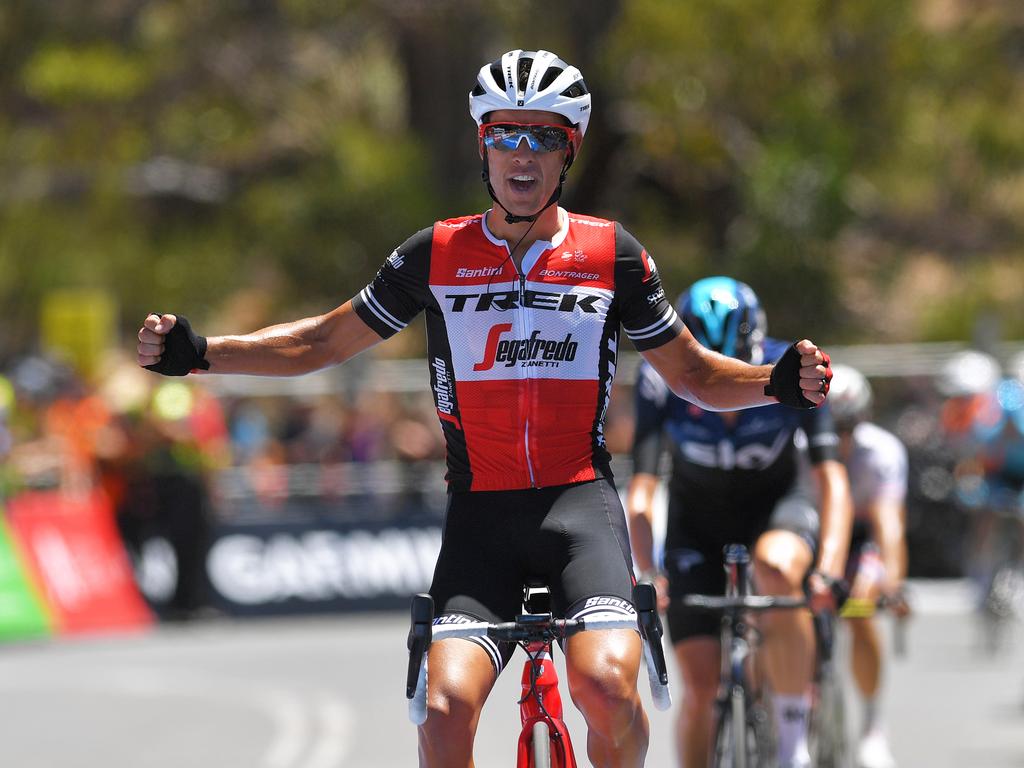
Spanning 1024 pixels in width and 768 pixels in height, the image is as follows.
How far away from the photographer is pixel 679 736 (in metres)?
7.92

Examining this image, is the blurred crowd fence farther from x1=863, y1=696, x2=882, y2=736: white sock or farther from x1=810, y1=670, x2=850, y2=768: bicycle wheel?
x1=810, y1=670, x2=850, y2=768: bicycle wheel

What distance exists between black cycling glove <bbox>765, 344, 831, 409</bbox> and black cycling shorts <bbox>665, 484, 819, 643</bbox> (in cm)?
234

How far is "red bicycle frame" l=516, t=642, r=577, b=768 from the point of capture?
18.4 feet

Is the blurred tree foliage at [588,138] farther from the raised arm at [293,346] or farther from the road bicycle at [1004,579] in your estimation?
the raised arm at [293,346]

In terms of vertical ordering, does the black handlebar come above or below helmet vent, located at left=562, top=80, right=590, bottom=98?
below

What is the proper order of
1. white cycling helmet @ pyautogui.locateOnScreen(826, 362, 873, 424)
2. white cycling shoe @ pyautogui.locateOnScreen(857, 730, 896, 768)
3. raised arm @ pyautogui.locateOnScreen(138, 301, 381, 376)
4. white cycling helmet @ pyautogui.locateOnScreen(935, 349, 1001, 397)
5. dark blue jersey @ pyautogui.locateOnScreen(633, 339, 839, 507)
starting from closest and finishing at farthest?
raised arm @ pyautogui.locateOnScreen(138, 301, 381, 376) < dark blue jersey @ pyautogui.locateOnScreen(633, 339, 839, 507) < white cycling helmet @ pyautogui.locateOnScreen(826, 362, 873, 424) < white cycling shoe @ pyautogui.locateOnScreen(857, 730, 896, 768) < white cycling helmet @ pyautogui.locateOnScreen(935, 349, 1001, 397)

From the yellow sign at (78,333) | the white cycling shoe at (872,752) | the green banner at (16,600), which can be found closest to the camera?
the white cycling shoe at (872,752)

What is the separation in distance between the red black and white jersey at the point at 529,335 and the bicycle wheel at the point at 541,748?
2.24 feet

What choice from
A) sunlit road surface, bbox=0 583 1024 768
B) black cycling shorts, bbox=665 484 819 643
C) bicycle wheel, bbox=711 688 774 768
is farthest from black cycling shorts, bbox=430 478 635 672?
sunlit road surface, bbox=0 583 1024 768

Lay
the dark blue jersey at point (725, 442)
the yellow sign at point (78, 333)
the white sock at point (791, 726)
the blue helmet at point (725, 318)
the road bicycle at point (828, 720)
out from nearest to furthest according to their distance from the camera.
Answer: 1. the blue helmet at point (725, 318)
2. the white sock at point (791, 726)
3. the dark blue jersey at point (725, 442)
4. the road bicycle at point (828, 720)
5. the yellow sign at point (78, 333)

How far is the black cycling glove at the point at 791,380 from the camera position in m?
5.61

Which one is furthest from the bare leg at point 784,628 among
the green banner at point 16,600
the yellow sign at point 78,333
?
the yellow sign at point 78,333

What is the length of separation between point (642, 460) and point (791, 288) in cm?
1781

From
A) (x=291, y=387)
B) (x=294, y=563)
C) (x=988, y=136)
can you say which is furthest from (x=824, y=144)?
(x=294, y=563)
